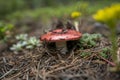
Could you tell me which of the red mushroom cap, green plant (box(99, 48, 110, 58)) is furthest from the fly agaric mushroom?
green plant (box(99, 48, 110, 58))

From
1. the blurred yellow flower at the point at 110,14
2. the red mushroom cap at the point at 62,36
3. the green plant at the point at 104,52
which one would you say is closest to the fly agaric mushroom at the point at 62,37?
the red mushroom cap at the point at 62,36

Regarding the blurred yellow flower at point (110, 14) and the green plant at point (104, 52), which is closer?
the blurred yellow flower at point (110, 14)

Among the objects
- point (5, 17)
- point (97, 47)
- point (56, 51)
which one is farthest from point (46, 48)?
point (5, 17)

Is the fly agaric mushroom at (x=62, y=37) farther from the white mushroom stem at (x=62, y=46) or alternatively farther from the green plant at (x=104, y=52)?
the green plant at (x=104, y=52)

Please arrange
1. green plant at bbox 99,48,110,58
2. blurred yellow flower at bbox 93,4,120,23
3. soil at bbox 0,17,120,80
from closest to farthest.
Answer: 1. blurred yellow flower at bbox 93,4,120,23
2. soil at bbox 0,17,120,80
3. green plant at bbox 99,48,110,58

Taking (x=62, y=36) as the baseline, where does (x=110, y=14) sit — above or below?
above

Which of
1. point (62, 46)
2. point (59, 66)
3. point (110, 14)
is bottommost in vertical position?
point (59, 66)

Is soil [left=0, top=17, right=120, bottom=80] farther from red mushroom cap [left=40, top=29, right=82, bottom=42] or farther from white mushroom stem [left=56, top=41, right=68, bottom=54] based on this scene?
red mushroom cap [left=40, top=29, right=82, bottom=42]

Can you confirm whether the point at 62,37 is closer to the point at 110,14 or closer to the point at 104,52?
the point at 104,52

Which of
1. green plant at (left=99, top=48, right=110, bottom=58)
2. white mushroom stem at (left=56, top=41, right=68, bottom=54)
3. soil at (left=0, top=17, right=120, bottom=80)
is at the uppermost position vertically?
white mushroom stem at (left=56, top=41, right=68, bottom=54)

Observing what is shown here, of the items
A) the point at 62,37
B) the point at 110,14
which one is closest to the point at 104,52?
the point at 62,37
